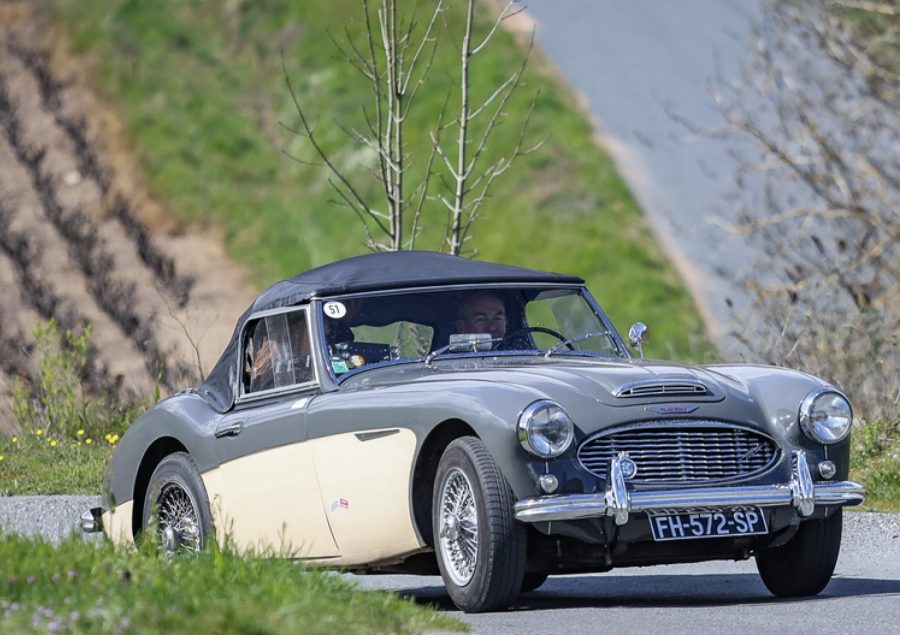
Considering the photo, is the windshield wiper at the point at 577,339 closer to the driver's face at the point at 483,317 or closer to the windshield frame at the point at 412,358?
the windshield frame at the point at 412,358

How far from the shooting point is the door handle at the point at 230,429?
26.9 feet

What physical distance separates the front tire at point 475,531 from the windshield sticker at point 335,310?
1.40 meters

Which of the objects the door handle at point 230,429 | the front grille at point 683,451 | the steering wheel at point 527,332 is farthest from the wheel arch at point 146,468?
the front grille at point 683,451

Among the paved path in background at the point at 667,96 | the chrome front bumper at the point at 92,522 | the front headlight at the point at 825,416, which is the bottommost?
the chrome front bumper at the point at 92,522

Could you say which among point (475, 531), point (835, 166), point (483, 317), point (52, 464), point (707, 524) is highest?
point (835, 166)

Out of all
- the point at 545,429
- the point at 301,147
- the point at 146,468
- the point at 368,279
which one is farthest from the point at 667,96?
the point at 545,429

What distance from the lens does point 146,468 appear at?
893 centimetres

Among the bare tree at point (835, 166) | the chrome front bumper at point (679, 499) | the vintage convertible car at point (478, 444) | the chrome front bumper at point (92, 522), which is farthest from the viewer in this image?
the bare tree at point (835, 166)

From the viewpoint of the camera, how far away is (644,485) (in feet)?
22.7

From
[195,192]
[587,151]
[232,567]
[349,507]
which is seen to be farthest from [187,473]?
[195,192]

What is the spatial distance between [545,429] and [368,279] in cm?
181

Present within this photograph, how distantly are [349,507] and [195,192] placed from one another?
936 inches

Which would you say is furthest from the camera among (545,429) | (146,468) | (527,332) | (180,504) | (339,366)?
(146,468)

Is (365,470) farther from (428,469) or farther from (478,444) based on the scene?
(478,444)
